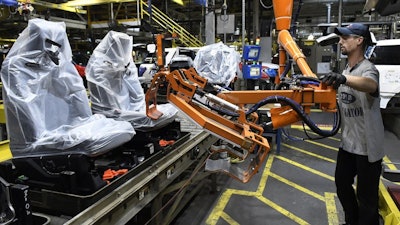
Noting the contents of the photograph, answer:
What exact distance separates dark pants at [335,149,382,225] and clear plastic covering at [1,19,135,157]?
2079mm

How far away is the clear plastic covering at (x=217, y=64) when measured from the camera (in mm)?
6938

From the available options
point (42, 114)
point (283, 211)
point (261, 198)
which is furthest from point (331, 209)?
point (42, 114)

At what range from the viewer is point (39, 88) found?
223 cm

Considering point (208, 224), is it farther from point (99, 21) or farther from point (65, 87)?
point (99, 21)

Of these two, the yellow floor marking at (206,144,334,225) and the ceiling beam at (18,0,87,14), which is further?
the ceiling beam at (18,0,87,14)

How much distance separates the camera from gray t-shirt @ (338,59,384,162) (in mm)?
2631

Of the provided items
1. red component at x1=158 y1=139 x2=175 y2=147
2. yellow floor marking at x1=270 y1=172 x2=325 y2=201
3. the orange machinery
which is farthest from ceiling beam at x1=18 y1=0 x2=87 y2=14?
yellow floor marking at x1=270 y1=172 x2=325 y2=201

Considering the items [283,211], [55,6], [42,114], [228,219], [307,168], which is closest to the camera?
[42,114]

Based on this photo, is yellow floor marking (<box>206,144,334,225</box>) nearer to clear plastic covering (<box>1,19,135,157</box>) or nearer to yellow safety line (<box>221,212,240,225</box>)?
yellow safety line (<box>221,212,240,225</box>)

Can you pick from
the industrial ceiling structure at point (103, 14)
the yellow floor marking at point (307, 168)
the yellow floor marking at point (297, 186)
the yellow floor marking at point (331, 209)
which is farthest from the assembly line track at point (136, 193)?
the industrial ceiling structure at point (103, 14)

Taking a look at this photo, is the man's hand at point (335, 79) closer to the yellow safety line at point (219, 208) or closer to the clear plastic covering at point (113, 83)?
the clear plastic covering at point (113, 83)

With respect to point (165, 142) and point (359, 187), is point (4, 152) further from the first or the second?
point (359, 187)

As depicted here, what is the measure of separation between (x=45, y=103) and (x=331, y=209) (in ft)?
11.7

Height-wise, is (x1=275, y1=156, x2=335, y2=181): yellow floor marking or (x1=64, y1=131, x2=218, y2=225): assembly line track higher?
(x1=64, y1=131, x2=218, y2=225): assembly line track
